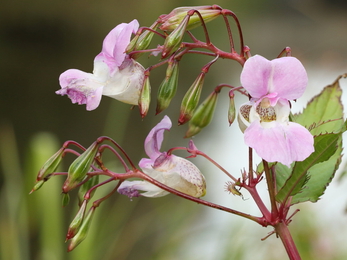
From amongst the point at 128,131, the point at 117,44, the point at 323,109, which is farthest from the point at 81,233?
the point at 128,131

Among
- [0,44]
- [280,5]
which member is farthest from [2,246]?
[280,5]

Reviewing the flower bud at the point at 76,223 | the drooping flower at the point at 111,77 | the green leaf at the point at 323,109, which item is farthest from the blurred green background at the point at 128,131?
the flower bud at the point at 76,223

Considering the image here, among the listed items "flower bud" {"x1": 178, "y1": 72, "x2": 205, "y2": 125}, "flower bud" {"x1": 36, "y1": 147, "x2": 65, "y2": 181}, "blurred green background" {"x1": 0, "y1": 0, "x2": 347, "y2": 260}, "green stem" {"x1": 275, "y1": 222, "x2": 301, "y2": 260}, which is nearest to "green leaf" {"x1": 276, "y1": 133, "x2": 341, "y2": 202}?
"green stem" {"x1": 275, "y1": 222, "x2": 301, "y2": 260}

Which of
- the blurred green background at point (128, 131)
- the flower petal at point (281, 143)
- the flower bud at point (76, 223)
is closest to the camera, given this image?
the flower petal at point (281, 143)

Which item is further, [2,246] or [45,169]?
[2,246]

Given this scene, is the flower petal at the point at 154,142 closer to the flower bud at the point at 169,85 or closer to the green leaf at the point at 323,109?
the flower bud at the point at 169,85

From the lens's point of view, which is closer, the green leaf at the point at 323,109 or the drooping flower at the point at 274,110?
the drooping flower at the point at 274,110

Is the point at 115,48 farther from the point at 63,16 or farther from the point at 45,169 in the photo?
the point at 63,16

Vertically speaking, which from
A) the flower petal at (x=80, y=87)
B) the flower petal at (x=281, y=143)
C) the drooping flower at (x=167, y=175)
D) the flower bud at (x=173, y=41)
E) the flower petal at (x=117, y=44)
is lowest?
the drooping flower at (x=167, y=175)
